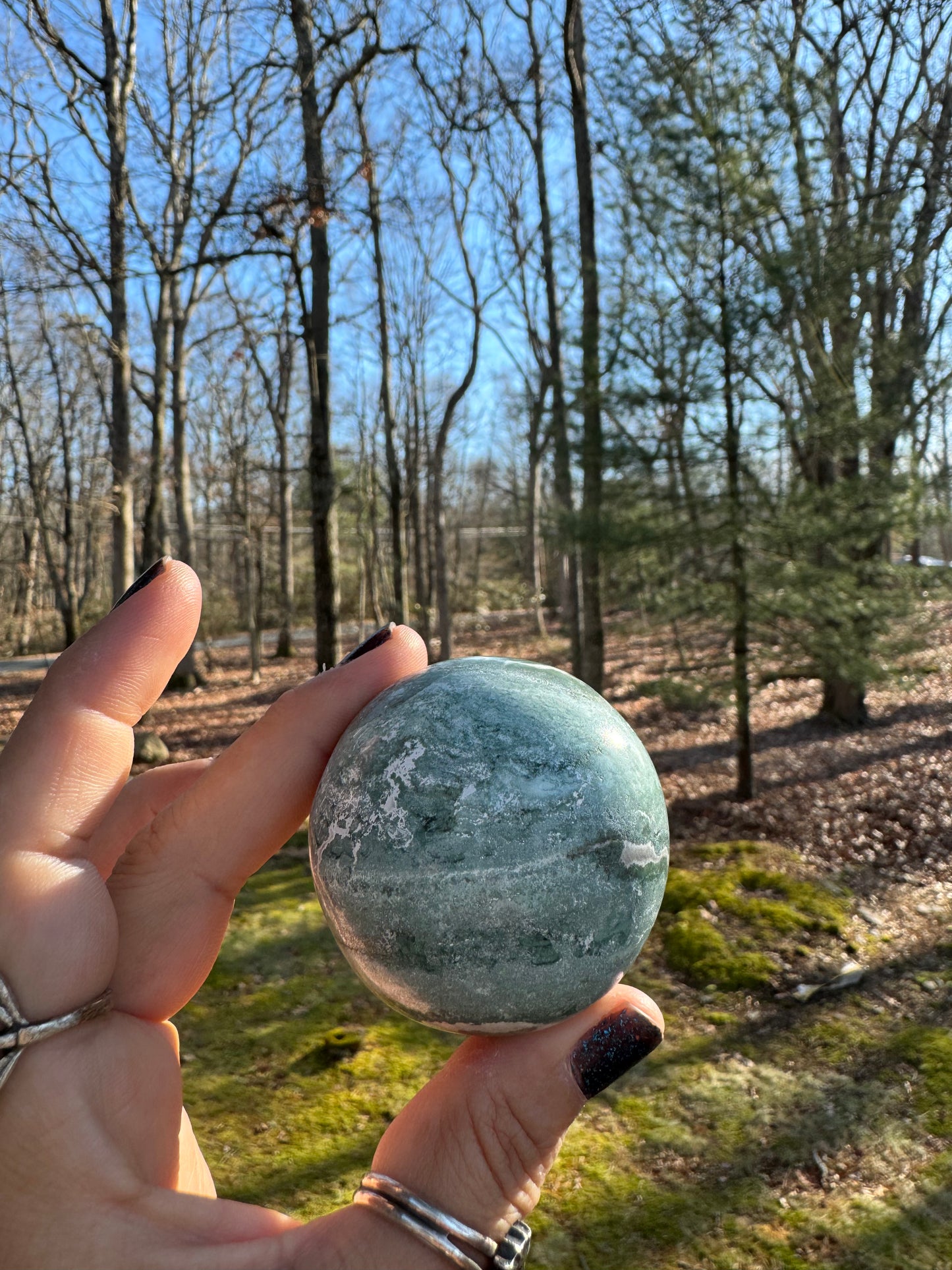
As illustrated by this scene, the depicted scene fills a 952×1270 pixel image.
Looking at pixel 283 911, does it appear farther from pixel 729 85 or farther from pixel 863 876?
pixel 729 85

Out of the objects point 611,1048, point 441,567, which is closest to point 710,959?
point 611,1048

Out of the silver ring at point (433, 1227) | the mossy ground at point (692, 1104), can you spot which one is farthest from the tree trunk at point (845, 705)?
the silver ring at point (433, 1227)

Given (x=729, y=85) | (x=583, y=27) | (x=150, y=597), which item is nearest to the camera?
(x=150, y=597)

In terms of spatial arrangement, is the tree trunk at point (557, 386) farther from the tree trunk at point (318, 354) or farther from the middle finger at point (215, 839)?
the middle finger at point (215, 839)

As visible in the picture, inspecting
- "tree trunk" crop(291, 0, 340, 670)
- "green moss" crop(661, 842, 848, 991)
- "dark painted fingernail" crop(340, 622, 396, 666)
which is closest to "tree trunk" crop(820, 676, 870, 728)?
"green moss" crop(661, 842, 848, 991)

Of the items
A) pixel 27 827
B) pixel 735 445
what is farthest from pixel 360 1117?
pixel 735 445

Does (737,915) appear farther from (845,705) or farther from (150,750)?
(150,750)

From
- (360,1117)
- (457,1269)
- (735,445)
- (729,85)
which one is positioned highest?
(729,85)
